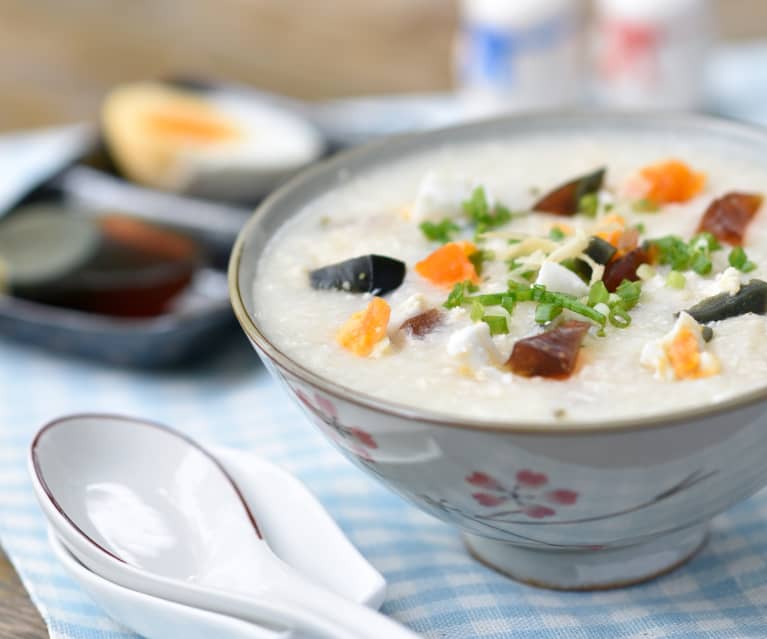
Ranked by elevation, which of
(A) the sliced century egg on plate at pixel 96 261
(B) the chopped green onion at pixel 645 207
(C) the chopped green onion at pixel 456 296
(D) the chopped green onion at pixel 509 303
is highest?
(B) the chopped green onion at pixel 645 207

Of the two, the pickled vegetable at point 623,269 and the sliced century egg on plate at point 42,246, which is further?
the sliced century egg on plate at point 42,246

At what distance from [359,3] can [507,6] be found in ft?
2.74

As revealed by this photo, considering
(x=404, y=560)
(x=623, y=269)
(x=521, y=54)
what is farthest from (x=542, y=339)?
(x=521, y=54)

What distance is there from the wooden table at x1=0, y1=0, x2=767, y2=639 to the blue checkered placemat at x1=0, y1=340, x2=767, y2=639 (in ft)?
4.79

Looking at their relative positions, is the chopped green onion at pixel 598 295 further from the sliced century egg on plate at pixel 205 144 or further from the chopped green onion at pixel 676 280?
the sliced century egg on plate at pixel 205 144

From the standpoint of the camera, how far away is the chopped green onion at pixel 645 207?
5.48 feet

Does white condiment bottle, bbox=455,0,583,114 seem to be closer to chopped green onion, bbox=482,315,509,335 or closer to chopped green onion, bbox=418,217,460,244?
chopped green onion, bbox=418,217,460,244

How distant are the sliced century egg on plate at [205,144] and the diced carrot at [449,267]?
48.7 inches

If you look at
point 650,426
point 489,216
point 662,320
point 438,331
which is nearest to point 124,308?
point 489,216

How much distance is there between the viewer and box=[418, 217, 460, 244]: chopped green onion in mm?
1625

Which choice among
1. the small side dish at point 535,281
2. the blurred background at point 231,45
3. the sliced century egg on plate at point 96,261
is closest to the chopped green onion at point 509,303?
the small side dish at point 535,281

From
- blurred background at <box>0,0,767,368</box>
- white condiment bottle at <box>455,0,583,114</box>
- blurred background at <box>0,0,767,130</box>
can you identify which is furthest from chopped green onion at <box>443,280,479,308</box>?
blurred background at <box>0,0,767,130</box>

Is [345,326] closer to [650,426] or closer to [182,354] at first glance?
[650,426]

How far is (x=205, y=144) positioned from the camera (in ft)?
9.32
